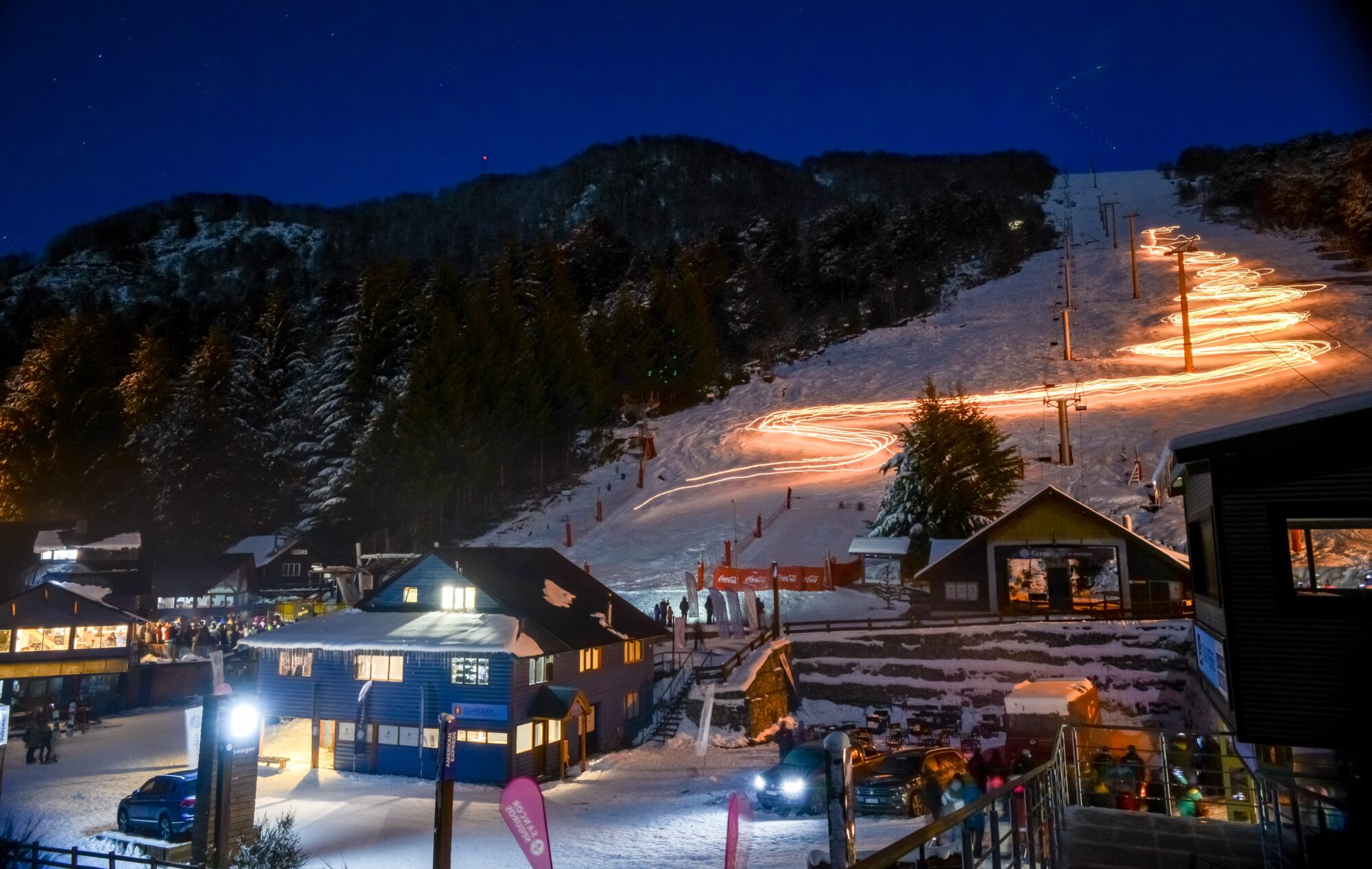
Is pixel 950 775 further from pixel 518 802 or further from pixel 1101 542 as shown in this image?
pixel 1101 542

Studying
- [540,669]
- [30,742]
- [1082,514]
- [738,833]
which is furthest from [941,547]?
[30,742]

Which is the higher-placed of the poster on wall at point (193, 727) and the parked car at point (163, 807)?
the poster on wall at point (193, 727)

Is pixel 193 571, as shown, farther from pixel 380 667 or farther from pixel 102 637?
pixel 380 667

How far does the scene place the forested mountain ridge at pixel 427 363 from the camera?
68.0 m

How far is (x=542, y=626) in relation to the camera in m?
26.1

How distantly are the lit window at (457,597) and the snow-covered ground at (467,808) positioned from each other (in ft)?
16.3

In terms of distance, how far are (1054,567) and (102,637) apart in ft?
121

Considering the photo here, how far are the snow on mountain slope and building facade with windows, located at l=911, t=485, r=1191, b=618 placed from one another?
17.6ft

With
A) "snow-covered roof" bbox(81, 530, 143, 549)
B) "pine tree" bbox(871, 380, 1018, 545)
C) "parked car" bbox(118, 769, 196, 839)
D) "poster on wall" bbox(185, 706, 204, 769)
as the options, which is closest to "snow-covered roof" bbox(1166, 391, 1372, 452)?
"poster on wall" bbox(185, 706, 204, 769)

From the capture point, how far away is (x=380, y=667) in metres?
25.8

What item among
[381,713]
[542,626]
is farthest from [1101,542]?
[381,713]

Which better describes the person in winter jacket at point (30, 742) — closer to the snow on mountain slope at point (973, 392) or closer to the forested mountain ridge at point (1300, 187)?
the snow on mountain slope at point (973, 392)

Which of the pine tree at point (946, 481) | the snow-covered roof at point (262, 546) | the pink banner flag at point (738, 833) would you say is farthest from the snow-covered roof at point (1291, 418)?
the snow-covered roof at point (262, 546)

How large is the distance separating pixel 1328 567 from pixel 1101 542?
69.4 feet
